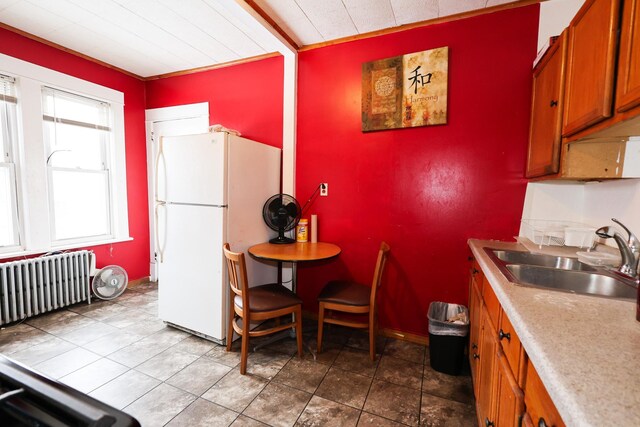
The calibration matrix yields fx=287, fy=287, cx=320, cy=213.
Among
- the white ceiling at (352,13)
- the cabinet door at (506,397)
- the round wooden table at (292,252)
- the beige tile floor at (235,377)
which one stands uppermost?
the white ceiling at (352,13)

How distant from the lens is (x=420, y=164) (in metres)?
2.39

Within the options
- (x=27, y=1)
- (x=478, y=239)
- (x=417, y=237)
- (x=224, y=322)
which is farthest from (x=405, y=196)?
(x=27, y=1)

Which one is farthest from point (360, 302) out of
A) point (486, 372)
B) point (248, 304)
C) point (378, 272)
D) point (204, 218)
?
point (204, 218)

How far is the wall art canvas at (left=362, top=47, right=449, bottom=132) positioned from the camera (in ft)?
7.46

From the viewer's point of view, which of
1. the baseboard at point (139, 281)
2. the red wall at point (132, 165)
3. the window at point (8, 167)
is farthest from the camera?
the baseboard at point (139, 281)

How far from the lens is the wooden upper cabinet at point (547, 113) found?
1576 millimetres

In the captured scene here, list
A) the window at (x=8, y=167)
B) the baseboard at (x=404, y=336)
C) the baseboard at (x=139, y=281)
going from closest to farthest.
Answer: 1. the baseboard at (x=404, y=336)
2. the window at (x=8, y=167)
3. the baseboard at (x=139, y=281)

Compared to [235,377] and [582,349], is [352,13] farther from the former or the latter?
[235,377]

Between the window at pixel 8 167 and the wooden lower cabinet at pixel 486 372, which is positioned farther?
the window at pixel 8 167

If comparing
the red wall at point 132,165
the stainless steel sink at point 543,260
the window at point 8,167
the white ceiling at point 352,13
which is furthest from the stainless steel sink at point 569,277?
the window at point 8,167

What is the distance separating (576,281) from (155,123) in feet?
14.1

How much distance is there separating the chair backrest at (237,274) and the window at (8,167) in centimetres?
223

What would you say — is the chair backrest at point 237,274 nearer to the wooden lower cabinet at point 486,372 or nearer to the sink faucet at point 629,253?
the wooden lower cabinet at point 486,372

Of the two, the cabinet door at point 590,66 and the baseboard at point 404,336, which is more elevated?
the cabinet door at point 590,66
